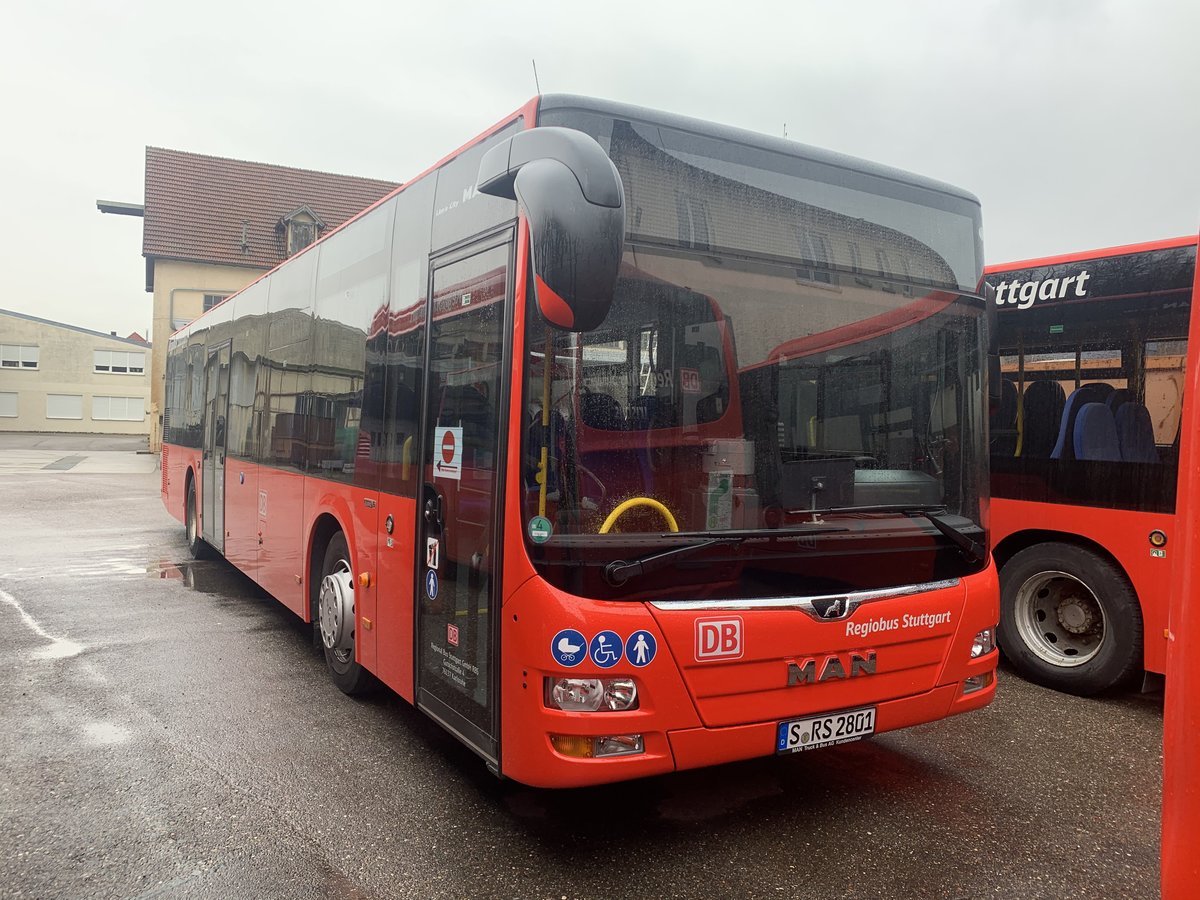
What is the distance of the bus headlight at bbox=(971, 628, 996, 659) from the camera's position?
4.10 metres

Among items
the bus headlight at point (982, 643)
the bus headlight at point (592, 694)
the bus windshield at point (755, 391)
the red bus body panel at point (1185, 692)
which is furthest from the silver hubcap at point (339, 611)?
Result: the red bus body panel at point (1185, 692)

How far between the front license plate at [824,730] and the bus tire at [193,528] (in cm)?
894

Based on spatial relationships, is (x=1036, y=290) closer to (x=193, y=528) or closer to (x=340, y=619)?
(x=340, y=619)

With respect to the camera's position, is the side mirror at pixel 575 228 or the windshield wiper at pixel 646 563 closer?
the side mirror at pixel 575 228

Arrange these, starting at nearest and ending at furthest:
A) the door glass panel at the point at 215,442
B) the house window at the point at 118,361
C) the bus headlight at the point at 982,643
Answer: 1. the bus headlight at the point at 982,643
2. the door glass panel at the point at 215,442
3. the house window at the point at 118,361

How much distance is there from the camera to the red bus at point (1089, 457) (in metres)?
5.68

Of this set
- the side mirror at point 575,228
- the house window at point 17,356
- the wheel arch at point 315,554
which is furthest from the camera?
the house window at point 17,356

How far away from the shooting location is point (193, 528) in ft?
36.4

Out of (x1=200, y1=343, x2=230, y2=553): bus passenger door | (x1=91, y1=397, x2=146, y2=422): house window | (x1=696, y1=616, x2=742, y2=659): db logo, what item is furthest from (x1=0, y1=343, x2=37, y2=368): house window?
(x1=696, y1=616, x2=742, y2=659): db logo

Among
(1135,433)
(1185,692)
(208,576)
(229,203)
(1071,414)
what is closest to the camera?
(1185,692)

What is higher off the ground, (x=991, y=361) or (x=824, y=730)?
(x=991, y=361)

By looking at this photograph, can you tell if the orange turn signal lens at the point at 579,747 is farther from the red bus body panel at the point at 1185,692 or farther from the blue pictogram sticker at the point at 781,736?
the red bus body panel at the point at 1185,692

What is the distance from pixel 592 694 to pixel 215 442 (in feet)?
24.0

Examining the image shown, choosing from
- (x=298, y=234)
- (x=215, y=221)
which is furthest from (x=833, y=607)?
(x=215, y=221)
